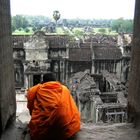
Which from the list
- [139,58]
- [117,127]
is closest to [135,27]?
[139,58]

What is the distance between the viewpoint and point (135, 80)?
339cm

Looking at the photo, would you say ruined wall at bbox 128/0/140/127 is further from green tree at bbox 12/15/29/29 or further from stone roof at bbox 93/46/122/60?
green tree at bbox 12/15/29/29

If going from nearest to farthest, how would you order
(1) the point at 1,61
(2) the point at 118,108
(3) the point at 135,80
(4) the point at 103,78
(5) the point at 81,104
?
(1) the point at 1,61
(3) the point at 135,80
(2) the point at 118,108
(5) the point at 81,104
(4) the point at 103,78

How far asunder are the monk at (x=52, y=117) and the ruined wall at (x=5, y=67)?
371 mm

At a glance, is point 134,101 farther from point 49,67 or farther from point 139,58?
point 49,67

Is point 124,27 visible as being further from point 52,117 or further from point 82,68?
point 52,117

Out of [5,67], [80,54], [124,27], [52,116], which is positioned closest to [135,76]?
[52,116]

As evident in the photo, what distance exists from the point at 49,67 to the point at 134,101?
21.1 meters

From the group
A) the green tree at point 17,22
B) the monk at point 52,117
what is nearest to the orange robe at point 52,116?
the monk at point 52,117

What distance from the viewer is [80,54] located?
81.4 feet

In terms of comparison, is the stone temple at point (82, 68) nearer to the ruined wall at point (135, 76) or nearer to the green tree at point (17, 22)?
the ruined wall at point (135, 76)

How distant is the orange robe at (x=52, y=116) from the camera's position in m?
3.63

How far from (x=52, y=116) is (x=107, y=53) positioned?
2149cm

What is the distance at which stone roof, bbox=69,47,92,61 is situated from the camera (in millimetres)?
24391
